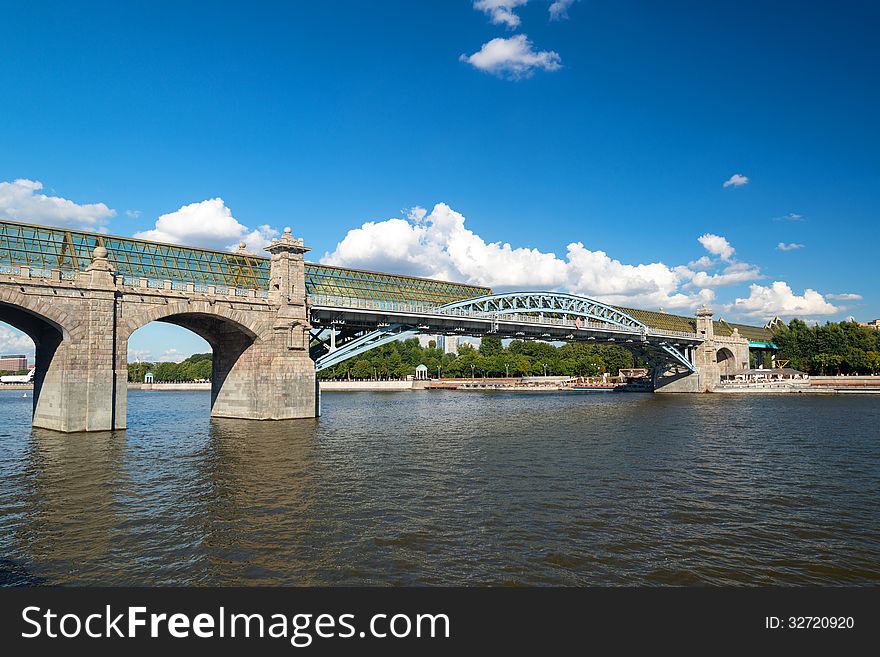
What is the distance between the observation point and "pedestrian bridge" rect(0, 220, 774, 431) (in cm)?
3309

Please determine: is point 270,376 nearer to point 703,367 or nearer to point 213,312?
point 213,312

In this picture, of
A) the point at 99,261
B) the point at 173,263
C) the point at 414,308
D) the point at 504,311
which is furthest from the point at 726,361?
the point at 99,261

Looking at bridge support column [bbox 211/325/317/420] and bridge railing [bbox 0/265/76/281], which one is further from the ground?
bridge railing [bbox 0/265/76/281]

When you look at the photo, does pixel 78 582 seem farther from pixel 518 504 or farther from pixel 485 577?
pixel 518 504

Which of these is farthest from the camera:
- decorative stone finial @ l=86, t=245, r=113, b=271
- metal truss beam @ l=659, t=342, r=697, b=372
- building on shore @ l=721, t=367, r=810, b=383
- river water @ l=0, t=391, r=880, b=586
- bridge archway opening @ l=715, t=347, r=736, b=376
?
bridge archway opening @ l=715, t=347, r=736, b=376

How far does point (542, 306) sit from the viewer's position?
74250 millimetres

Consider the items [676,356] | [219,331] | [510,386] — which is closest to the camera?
[219,331]

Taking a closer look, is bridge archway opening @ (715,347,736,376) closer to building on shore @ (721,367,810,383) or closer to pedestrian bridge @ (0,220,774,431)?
building on shore @ (721,367,810,383)

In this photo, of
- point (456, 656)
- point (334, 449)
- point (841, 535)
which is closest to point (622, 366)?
point (334, 449)

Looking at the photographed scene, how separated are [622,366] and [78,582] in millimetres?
142103

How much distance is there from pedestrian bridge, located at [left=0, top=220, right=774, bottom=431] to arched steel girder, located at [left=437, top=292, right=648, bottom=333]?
0.85 m

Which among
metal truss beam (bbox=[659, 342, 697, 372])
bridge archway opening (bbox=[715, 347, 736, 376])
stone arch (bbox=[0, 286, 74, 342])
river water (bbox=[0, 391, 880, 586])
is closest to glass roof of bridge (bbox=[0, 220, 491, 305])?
stone arch (bbox=[0, 286, 74, 342])

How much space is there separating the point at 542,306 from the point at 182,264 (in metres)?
44.7

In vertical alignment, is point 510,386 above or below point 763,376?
below
